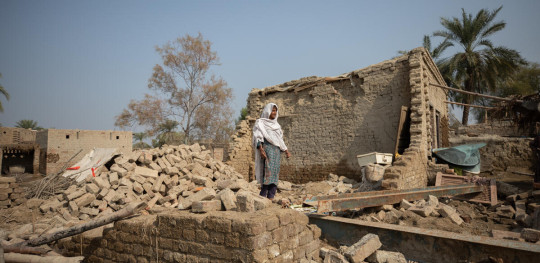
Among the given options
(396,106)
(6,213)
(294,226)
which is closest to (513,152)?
(396,106)

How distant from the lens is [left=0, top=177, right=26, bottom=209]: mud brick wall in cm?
630

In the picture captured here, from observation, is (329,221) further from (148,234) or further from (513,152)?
(513,152)

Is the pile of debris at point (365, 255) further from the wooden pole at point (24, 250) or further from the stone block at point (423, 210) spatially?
the wooden pole at point (24, 250)

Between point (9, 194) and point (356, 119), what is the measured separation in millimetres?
9137

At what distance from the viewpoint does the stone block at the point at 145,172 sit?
7117mm

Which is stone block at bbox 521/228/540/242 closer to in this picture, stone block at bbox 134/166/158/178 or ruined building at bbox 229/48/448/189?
→ ruined building at bbox 229/48/448/189

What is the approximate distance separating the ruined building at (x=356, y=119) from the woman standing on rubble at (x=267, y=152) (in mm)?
2625

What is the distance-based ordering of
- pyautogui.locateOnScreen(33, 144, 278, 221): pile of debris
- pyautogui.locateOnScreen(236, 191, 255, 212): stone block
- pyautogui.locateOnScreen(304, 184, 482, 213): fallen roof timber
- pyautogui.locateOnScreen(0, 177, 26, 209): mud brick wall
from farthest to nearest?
pyautogui.locateOnScreen(0, 177, 26, 209): mud brick wall → pyautogui.locateOnScreen(33, 144, 278, 221): pile of debris → pyautogui.locateOnScreen(304, 184, 482, 213): fallen roof timber → pyautogui.locateOnScreen(236, 191, 255, 212): stone block

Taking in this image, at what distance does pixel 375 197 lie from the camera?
14.4 feet

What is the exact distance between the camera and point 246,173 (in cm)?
1187

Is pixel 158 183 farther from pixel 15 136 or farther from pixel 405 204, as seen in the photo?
pixel 15 136

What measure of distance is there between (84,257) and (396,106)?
805cm

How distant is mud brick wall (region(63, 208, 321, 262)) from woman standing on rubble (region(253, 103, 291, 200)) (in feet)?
4.73

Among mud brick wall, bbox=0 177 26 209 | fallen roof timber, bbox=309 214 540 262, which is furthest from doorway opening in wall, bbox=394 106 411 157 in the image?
mud brick wall, bbox=0 177 26 209
